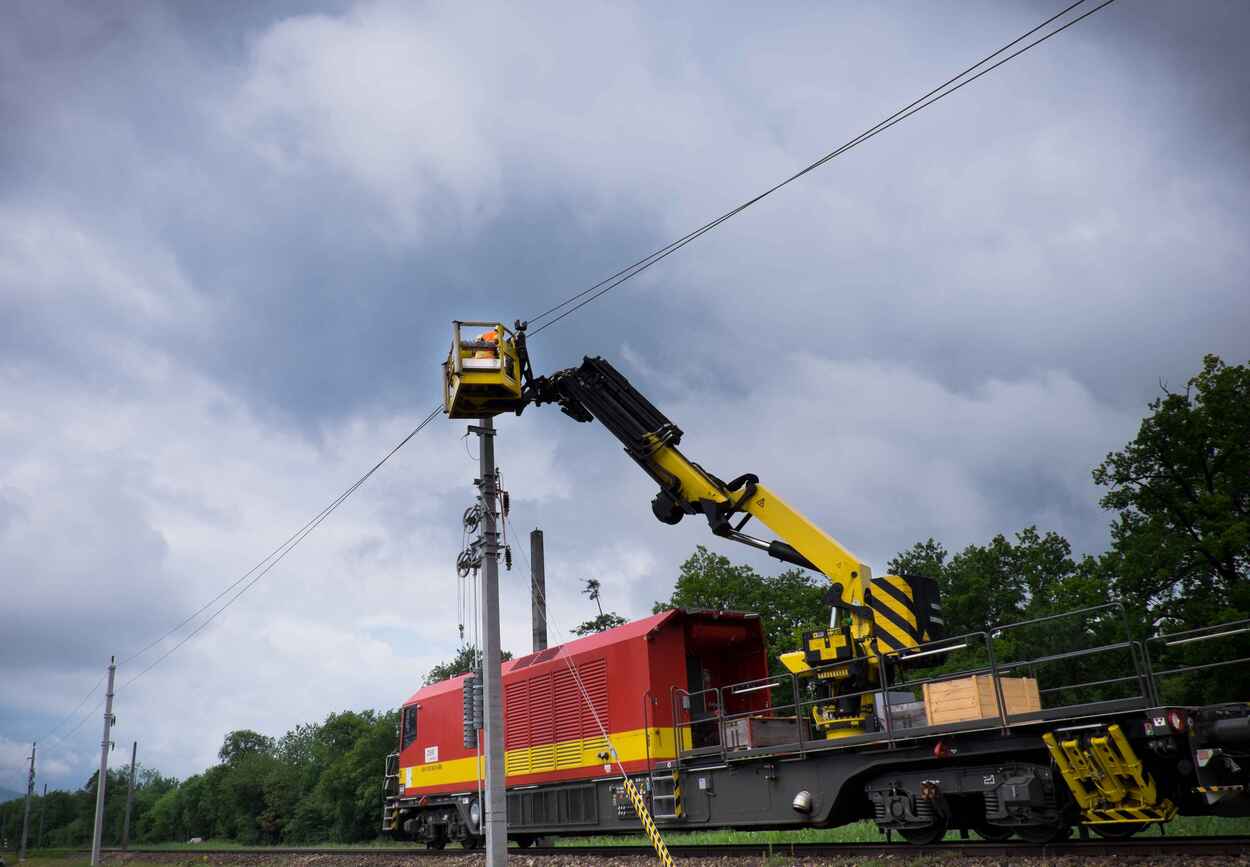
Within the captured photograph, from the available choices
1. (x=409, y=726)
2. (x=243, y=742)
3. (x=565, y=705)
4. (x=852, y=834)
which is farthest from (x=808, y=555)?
(x=243, y=742)

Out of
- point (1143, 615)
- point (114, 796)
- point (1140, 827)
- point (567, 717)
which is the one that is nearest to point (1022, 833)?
point (1140, 827)

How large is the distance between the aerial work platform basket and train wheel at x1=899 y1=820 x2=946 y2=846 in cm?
783

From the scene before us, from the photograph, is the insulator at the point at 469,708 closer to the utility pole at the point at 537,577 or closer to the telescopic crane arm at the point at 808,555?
the telescopic crane arm at the point at 808,555

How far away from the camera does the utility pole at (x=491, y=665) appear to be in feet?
38.1

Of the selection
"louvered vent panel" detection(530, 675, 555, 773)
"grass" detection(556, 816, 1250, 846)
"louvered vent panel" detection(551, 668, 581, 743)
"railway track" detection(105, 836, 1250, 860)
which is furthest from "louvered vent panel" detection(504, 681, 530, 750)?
"railway track" detection(105, 836, 1250, 860)

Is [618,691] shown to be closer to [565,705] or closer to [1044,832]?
[565,705]

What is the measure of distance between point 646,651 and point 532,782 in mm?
4307

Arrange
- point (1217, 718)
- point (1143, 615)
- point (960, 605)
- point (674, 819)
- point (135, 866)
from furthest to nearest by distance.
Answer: point (960, 605) < point (1143, 615) < point (135, 866) < point (674, 819) < point (1217, 718)

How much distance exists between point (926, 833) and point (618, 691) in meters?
5.96

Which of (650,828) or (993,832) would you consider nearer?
(993,832)

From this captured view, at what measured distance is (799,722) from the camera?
1305cm

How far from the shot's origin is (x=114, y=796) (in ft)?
317

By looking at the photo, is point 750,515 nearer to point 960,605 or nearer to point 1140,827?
point 1140,827

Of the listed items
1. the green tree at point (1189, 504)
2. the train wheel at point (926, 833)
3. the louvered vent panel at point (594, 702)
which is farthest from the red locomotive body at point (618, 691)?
the green tree at point (1189, 504)
